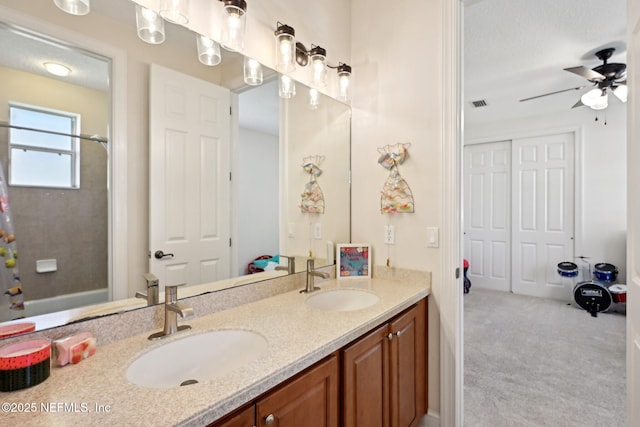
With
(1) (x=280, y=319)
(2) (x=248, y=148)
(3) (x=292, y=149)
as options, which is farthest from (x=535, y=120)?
(1) (x=280, y=319)

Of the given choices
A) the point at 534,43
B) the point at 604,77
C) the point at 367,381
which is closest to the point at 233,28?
the point at 367,381

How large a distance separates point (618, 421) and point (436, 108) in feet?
7.18

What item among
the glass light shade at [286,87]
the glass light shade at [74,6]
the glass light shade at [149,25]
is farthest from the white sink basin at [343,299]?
the glass light shade at [74,6]

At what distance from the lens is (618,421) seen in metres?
1.84

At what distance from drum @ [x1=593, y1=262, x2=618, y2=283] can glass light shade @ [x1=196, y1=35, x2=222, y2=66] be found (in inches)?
189

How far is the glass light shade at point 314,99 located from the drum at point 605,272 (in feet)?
13.6

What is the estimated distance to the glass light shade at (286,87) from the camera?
1724mm

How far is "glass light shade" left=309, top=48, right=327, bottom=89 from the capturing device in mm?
1822

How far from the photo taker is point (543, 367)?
8.12 ft

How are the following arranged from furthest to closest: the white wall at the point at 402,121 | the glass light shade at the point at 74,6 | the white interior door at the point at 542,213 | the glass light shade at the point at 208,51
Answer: the white interior door at the point at 542,213, the white wall at the point at 402,121, the glass light shade at the point at 208,51, the glass light shade at the point at 74,6

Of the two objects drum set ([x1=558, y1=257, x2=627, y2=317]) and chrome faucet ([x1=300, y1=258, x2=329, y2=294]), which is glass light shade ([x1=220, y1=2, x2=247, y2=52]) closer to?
chrome faucet ([x1=300, y1=258, x2=329, y2=294])

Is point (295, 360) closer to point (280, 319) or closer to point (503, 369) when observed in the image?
point (280, 319)

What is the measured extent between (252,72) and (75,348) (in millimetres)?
1330

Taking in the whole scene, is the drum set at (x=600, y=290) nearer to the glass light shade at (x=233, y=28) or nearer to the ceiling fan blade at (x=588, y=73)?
the ceiling fan blade at (x=588, y=73)
